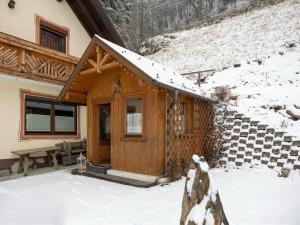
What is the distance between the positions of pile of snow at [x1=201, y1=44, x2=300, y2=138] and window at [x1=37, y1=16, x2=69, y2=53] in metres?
7.56

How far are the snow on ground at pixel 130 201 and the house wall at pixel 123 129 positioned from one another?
86cm

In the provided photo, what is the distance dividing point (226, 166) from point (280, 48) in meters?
11.8

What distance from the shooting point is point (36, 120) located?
385 inches

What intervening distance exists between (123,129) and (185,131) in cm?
209

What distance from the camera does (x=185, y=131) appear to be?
8.39 m

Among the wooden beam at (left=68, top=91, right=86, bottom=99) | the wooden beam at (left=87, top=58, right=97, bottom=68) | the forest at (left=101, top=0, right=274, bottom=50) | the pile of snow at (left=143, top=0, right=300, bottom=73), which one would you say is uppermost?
the forest at (left=101, top=0, right=274, bottom=50)

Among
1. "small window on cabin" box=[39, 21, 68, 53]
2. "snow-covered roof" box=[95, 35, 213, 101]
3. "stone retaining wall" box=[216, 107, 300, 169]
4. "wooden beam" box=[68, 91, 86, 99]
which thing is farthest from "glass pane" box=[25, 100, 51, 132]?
"stone retaining wall" box=[216, 107, 300, 169]

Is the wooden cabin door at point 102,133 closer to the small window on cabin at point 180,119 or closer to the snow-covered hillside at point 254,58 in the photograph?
the small window on cabin at point 180,119

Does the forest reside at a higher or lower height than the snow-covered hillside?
higher

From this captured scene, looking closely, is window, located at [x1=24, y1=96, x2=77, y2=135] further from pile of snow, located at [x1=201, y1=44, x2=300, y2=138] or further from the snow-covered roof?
pile of snow, located at [x1=201, y1=44, x2=300, y2=138]

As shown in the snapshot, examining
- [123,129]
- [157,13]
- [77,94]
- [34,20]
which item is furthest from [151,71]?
[157,13]

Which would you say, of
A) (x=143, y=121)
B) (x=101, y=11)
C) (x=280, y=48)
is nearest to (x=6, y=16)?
(x=101, y=11)

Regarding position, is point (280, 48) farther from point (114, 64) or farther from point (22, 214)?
point (22, 214)

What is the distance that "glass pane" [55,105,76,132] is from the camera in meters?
10.7
